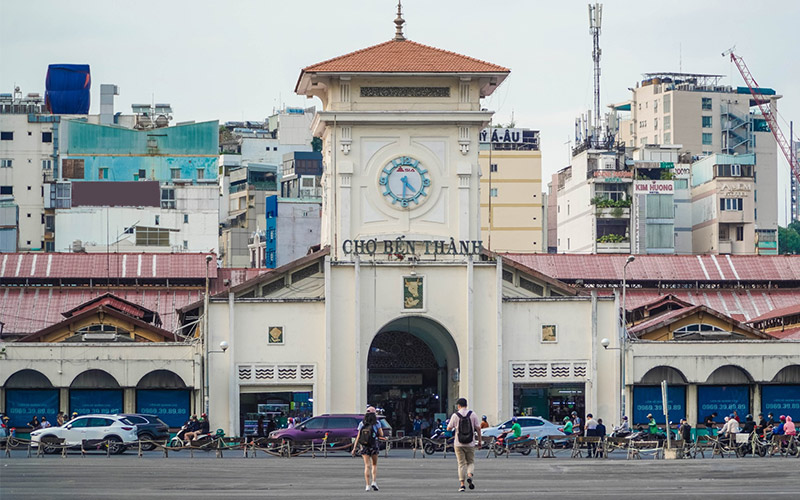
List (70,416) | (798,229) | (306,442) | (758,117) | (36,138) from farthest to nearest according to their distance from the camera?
(798,229) → (758,117) → (36,138) → (70,416) → (306,442)

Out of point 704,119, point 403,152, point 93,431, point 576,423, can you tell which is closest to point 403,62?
point 403,152

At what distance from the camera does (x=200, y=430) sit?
57.2m

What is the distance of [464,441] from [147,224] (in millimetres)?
84444

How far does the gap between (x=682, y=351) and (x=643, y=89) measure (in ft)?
360

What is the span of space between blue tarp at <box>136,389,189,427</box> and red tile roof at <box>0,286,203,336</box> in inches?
392

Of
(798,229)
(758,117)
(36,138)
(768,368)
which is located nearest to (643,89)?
(758,117)

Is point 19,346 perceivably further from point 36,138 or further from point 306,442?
point 36,138

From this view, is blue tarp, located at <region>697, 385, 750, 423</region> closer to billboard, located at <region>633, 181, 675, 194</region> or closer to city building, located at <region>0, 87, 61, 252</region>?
billboard, located at <region>633, 181, 675, 194</region>

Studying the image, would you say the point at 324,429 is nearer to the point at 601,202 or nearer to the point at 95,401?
the point at 95,401

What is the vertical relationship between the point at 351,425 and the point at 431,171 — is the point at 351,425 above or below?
below

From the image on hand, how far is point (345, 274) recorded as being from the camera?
63.1 meters

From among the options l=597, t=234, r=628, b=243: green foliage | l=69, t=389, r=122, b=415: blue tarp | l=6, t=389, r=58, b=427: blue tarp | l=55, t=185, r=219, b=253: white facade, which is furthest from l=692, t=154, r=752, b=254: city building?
l=6, t=389, r=58, b=427: blue tarp

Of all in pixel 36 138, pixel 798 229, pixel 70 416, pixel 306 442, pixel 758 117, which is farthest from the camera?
pixel 798 229

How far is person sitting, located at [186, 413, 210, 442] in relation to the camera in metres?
54.4
